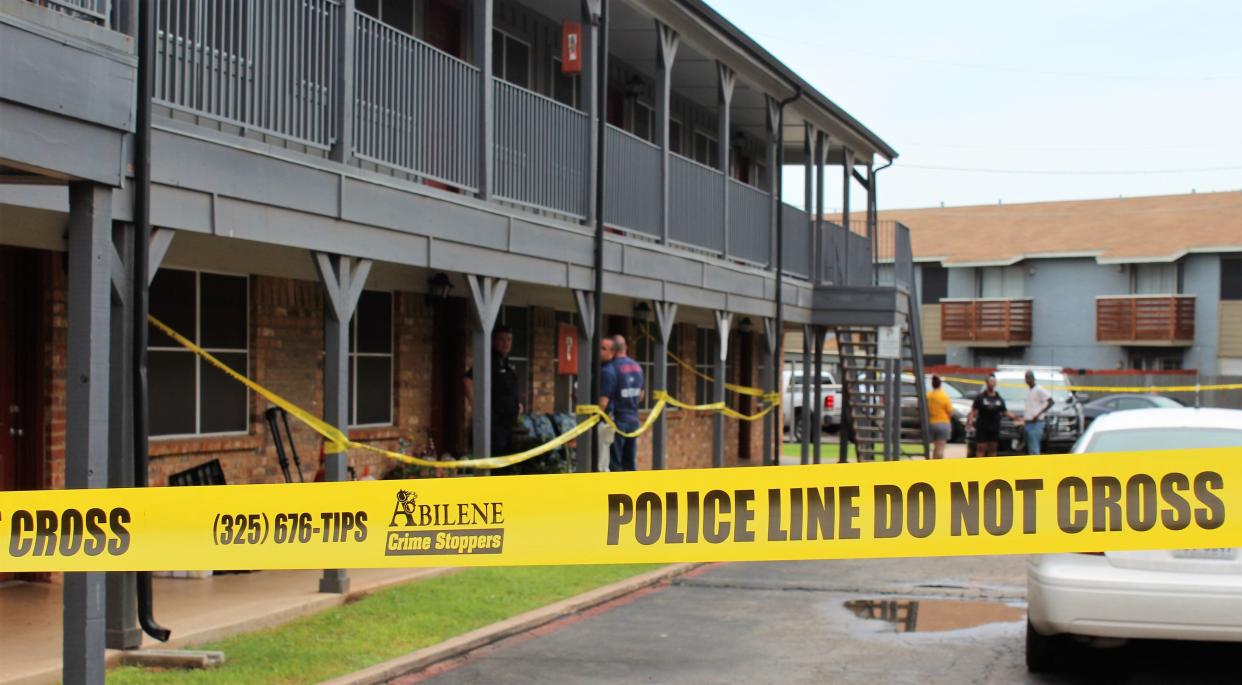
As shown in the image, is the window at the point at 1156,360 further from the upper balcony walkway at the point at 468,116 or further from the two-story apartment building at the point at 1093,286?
the upper balcony walkway at the point at 468,116

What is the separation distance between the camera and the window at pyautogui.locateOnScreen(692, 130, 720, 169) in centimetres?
2212

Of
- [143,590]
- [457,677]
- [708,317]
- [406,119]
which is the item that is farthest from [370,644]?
[708,317]

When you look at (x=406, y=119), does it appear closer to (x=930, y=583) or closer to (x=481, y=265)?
(x=481, y=265)

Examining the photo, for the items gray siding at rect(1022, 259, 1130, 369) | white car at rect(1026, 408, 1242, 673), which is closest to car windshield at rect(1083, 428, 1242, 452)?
white car at rect(1026, 408, 1242, 673)

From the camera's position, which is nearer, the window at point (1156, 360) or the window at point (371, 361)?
the window at point (371, 361)

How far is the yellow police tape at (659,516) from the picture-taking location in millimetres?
5199

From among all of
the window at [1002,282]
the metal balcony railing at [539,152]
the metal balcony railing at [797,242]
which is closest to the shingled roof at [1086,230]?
the window at [1002,282]

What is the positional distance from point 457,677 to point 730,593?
3.78 meters

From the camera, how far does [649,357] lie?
72.1ft

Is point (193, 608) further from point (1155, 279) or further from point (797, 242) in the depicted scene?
point (1155, 279)

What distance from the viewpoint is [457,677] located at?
25.2 ft

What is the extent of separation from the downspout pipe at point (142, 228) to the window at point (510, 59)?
8111 millimetres

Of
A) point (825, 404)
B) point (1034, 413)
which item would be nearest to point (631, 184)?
point (1034, 413)

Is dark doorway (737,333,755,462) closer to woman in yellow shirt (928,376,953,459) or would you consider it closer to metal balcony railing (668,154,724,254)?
woman in yellow shirt (928,376,953,459)
